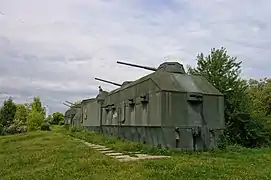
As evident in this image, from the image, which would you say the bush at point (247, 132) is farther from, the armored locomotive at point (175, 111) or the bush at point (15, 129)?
the bush at point (15, 129)

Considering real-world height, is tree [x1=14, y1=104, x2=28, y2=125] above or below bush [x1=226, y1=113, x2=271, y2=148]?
above

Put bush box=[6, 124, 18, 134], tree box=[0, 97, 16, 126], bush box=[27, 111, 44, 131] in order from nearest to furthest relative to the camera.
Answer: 1. bush box=[27, 111, 44, 131]
2. bush box=[6, 124, 18, 134]
3. tree box=[0, 97, 16, 126]

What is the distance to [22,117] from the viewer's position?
5166 centimetres

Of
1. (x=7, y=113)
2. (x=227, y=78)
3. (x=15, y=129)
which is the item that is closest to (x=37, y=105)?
(x=15, y=129)

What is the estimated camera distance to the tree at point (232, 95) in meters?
24.9

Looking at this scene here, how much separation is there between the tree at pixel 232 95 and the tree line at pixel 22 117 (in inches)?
876

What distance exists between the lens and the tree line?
4178cm

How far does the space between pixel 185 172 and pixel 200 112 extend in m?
8.09

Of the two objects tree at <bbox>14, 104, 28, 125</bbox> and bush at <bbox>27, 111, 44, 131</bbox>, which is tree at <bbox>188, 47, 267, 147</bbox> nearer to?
bush at <bbox>27, 111, 44, 131</bbox>

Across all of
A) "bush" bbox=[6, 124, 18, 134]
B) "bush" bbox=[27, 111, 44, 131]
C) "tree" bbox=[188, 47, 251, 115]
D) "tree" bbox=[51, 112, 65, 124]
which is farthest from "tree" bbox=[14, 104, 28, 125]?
"tree" bbox=[188, 47, 251, 115]

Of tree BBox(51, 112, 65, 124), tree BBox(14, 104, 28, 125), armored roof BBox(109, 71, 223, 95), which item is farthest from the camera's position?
tree BBox(51, 112, 65, 124)

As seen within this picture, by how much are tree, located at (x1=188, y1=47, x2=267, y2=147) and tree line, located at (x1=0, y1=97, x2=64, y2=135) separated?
22253mm

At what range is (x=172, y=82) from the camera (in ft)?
57.7

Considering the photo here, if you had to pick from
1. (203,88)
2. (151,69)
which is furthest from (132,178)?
(151,69)
